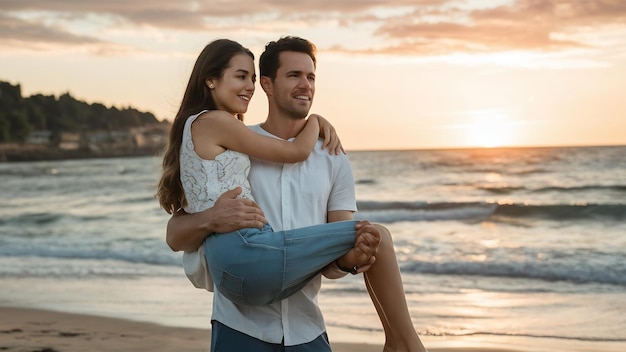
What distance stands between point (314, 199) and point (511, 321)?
4.52 meters

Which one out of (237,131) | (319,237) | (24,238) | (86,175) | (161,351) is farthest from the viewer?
(86,175)

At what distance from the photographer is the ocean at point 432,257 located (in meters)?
7.72

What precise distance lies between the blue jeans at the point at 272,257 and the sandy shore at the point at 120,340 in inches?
126

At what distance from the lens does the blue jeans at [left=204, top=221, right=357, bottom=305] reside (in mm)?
3193

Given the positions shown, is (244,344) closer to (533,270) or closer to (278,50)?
(278,50)

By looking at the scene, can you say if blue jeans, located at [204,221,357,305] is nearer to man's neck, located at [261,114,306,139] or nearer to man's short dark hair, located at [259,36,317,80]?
man's neck, located at [261,114,306,139]

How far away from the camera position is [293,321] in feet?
11.4

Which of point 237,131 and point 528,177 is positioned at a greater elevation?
point 237,131

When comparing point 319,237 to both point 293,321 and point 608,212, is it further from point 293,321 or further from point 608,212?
point 608,212

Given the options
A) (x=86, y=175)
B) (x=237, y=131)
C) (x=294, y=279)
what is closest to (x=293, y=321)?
(x=294, y=279)

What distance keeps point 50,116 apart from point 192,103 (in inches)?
2393

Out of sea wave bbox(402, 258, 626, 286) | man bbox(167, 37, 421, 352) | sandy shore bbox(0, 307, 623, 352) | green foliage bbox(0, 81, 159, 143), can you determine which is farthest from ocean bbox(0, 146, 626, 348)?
green foliage bbox(0, 81, 159, 143)

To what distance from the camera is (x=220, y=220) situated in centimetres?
329

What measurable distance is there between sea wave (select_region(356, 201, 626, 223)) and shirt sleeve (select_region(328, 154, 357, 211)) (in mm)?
14712
